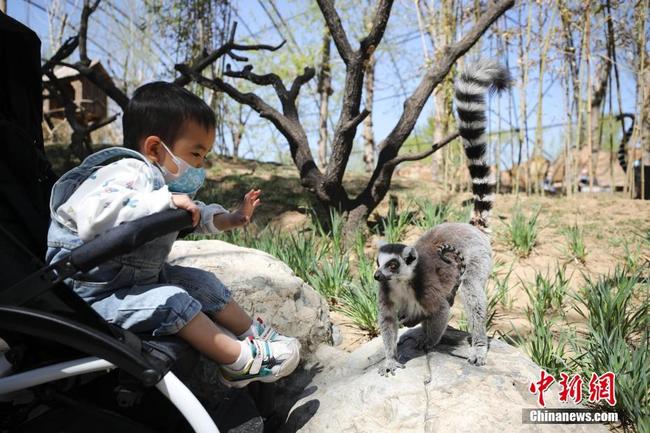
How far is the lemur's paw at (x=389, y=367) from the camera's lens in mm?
2232

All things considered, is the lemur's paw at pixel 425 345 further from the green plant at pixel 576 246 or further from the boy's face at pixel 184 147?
the green plant at pixel 576 246

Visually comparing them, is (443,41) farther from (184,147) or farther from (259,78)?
(184,147)

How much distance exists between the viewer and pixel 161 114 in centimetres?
177

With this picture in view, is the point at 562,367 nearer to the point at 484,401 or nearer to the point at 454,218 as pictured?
the point at 484,401

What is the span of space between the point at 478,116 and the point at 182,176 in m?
1.69

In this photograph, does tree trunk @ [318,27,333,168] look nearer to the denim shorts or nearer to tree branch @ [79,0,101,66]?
tree branch @ [79,0,101,66]

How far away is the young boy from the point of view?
1.47m

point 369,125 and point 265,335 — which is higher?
point 369,125

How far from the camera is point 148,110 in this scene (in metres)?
1.78

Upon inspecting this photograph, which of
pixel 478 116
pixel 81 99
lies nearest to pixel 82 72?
pixel 81 99

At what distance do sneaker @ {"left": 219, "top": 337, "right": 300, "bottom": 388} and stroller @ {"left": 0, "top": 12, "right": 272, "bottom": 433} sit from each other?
5.9 inches

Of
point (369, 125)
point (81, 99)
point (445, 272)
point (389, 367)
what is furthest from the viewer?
point (81, 99)

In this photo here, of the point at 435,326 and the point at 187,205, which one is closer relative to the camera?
the point at 187,205

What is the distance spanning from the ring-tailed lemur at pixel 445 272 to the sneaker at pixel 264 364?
56cm
